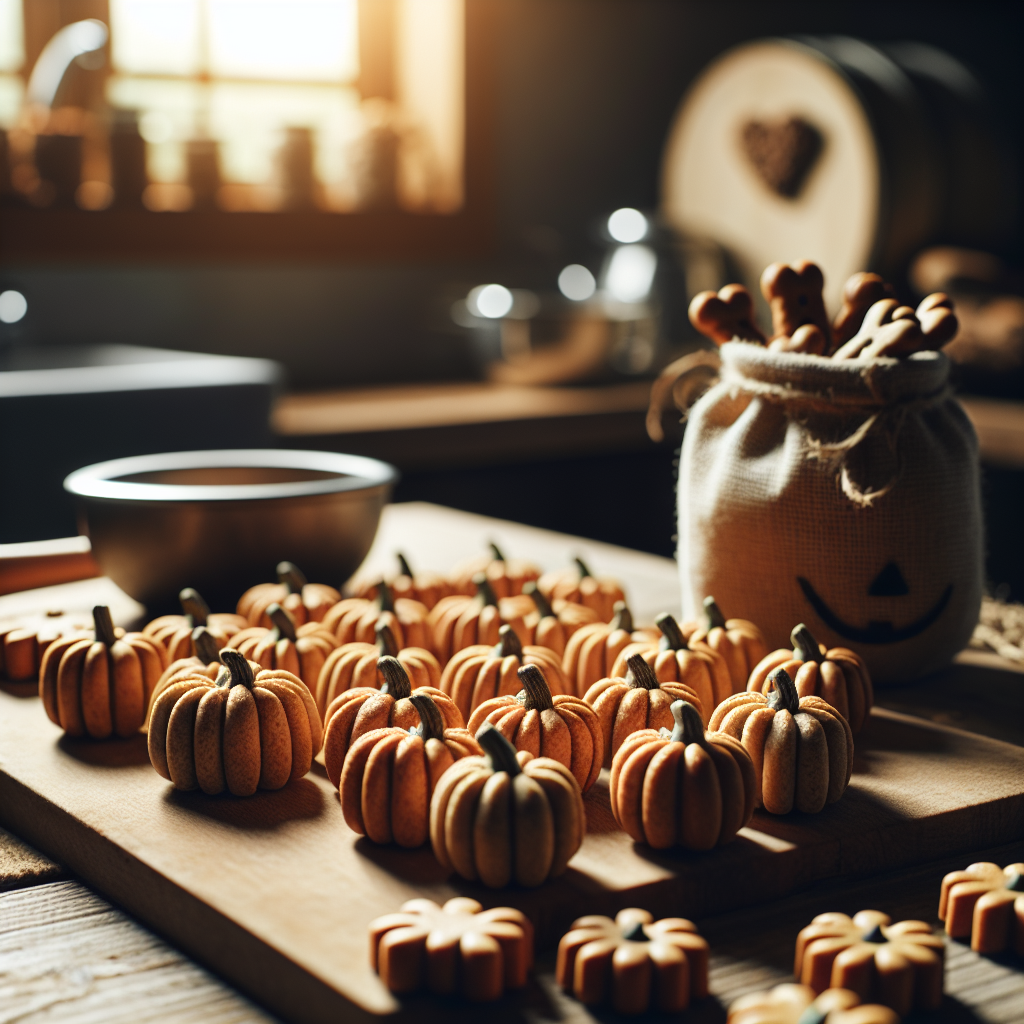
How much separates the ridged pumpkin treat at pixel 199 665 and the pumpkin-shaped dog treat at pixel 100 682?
15 millimetres

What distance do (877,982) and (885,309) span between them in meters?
0.53

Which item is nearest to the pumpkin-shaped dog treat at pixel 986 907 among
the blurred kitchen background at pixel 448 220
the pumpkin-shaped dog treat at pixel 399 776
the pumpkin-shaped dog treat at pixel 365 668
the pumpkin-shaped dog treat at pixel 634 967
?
the pumpkin-shaped dog treat at pixel 634 967

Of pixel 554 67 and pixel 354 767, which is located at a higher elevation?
pixel 554 67

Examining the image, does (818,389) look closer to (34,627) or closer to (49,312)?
(34,627)

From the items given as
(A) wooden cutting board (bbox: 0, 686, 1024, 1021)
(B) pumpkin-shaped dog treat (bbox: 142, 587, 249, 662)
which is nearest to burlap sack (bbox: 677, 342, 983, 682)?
(A) wooden cutting board (bbox: 0, 686, 1024, 1021)

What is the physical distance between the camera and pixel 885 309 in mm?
899

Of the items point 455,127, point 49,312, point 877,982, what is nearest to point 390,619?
point 877,982

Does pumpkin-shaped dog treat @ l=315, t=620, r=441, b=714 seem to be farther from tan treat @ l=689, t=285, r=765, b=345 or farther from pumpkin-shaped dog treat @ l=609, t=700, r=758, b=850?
tan treat @ l=689, t=285, r=765, b=345

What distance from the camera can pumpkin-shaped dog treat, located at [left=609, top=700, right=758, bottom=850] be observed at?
615mm

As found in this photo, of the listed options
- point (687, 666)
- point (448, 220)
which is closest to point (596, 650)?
point (687, 666)

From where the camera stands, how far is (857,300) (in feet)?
3.03

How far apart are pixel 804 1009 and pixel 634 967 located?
65 millimetres

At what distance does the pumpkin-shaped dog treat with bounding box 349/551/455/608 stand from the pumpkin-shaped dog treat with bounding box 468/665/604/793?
350 millimetres

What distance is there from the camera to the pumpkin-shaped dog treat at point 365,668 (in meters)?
0.79
